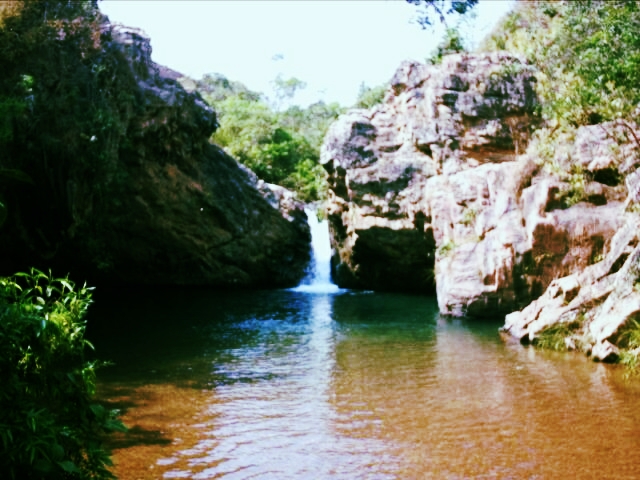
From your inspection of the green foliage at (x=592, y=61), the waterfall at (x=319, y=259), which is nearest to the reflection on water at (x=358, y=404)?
the green foliage at (x=592, y=61)

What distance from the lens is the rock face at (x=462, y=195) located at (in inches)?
607

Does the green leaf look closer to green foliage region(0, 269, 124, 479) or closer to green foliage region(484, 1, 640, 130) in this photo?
green foliage region(0, 269, 124, 479)

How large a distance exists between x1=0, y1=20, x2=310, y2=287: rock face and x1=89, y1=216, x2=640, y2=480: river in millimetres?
7919

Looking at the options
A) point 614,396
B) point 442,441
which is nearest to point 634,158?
point 614,396

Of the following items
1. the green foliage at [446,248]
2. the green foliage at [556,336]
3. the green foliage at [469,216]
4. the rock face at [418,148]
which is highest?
the rock face at [418,148]

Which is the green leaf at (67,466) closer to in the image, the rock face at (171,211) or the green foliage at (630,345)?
the green foliage at (630,345)

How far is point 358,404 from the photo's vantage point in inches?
344

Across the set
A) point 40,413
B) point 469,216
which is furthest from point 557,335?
point 40,413

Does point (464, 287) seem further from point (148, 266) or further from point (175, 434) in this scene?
point (148, 266)

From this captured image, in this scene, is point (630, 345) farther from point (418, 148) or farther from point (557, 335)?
point (418, 148)

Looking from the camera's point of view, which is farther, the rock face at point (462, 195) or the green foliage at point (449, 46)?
the green foliage at point (449, 46)

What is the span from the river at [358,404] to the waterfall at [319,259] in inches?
417

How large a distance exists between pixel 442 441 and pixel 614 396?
309 cm

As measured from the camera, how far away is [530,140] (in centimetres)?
2066
